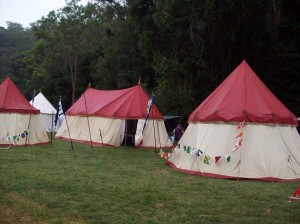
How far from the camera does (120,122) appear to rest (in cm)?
1934

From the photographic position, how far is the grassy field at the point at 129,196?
21.3ft

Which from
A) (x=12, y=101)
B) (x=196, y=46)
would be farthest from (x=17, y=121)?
(x=196, y=46)

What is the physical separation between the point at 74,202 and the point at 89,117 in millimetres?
13996

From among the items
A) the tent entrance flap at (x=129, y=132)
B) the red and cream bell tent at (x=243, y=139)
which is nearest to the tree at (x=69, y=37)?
the tent entrance flap at (x=129, y=132)

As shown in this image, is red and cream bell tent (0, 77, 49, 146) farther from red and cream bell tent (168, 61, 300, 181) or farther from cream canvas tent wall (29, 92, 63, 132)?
cream canvas tent wall (29, 92, 63, 132)

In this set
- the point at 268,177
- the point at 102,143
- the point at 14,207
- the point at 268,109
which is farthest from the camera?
the point at 102,143

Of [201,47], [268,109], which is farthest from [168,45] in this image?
[268,109]

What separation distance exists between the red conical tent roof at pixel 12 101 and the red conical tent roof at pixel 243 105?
885 cm

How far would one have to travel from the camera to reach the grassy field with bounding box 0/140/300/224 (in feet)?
21.3

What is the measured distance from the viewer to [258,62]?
2648 centimetres

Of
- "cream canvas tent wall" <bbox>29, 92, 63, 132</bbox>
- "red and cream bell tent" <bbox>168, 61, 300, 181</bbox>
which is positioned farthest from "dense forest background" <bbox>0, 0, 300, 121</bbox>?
→ "red and cream bell tent" <bbox>168, 61, 300, 181</bbox>

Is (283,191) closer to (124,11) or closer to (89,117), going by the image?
(89,117)

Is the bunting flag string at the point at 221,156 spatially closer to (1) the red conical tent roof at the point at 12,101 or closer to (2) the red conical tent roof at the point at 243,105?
(2) the red conical tent roof at the point at 243,105

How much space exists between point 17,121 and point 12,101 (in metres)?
1.07
